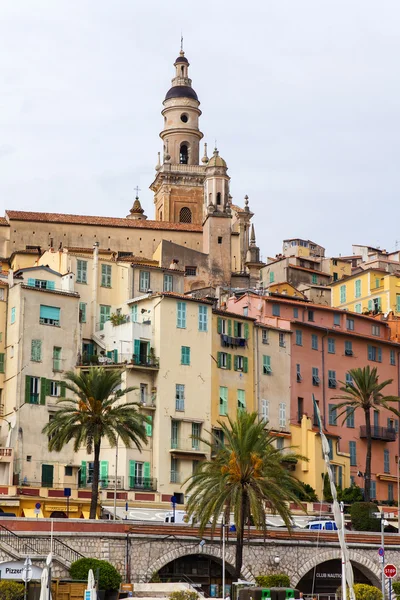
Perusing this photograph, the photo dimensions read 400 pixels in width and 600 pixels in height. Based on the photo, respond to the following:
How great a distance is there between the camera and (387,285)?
112 m

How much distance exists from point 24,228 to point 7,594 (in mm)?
62841

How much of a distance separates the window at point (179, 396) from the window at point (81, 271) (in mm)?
10899

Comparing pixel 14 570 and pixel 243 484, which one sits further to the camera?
pixel 243 484

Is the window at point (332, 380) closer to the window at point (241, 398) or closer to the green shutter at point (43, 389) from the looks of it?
the window at point (241, 398)

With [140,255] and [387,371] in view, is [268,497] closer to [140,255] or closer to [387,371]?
[387,371]

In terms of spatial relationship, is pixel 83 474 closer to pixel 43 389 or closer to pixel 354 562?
pixel 43 389

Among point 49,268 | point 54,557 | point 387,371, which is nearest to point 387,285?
point 387,371

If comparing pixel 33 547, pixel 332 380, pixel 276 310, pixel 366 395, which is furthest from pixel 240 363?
pixel 33 547

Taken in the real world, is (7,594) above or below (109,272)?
below

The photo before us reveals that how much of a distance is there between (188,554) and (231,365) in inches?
1064

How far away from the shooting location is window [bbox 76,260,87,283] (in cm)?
→ 8494

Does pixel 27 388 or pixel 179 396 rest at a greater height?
pixel 179 396

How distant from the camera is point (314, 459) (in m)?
82.1

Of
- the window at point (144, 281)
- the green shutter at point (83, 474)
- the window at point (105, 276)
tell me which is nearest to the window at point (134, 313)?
the window at point (105, 276)
